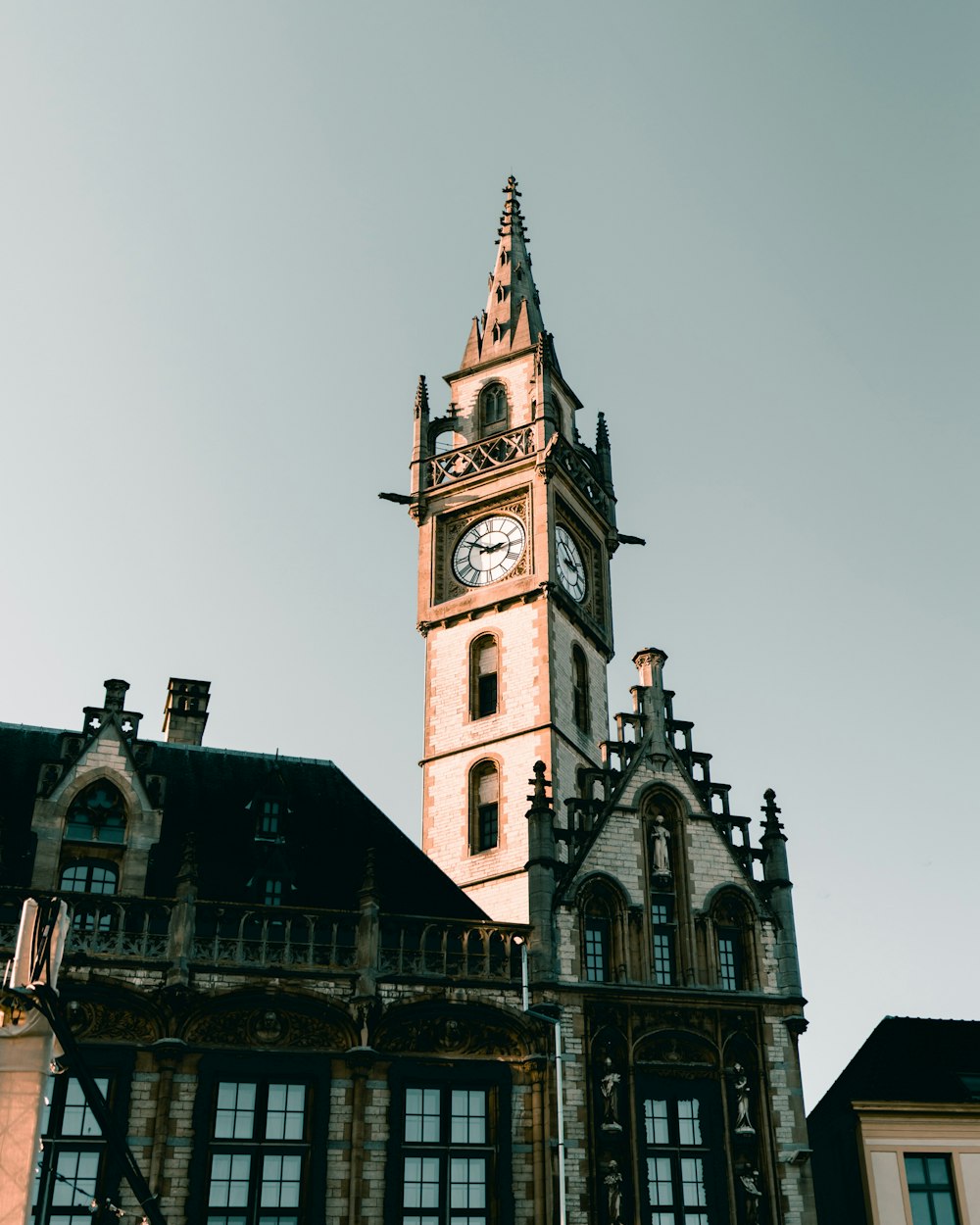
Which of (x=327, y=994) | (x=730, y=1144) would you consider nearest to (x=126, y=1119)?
(x=327, y=994)

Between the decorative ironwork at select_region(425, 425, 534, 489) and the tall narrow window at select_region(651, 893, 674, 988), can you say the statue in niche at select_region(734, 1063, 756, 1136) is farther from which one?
the decorative ironwork at select_region(425, 425, 534, 489)

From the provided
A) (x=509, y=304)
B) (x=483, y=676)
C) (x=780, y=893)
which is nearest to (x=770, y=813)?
(x=780, y=893)

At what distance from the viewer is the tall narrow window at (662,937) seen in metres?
29.3

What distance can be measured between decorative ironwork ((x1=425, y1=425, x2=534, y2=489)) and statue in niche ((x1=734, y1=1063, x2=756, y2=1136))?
1950 cm

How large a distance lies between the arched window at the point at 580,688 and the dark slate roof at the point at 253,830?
25.8 feet

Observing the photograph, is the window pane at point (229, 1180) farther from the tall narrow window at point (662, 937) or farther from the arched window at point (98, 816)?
the tall narrow window at point (662, 937)

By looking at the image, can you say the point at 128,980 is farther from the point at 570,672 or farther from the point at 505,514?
the point at 505,514

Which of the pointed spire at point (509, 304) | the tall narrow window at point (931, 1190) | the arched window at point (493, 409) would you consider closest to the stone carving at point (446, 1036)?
the tall narrow window at point (931, 1190)

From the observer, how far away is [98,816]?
29.5m

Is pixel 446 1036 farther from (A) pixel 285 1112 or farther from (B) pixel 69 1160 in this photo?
(B) pixel 69 1160

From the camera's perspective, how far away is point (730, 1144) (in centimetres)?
2741

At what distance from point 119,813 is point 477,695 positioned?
38.9 feet

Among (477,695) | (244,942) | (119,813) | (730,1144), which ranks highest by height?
(477,695)

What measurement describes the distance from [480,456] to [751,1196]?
75.2 feet
